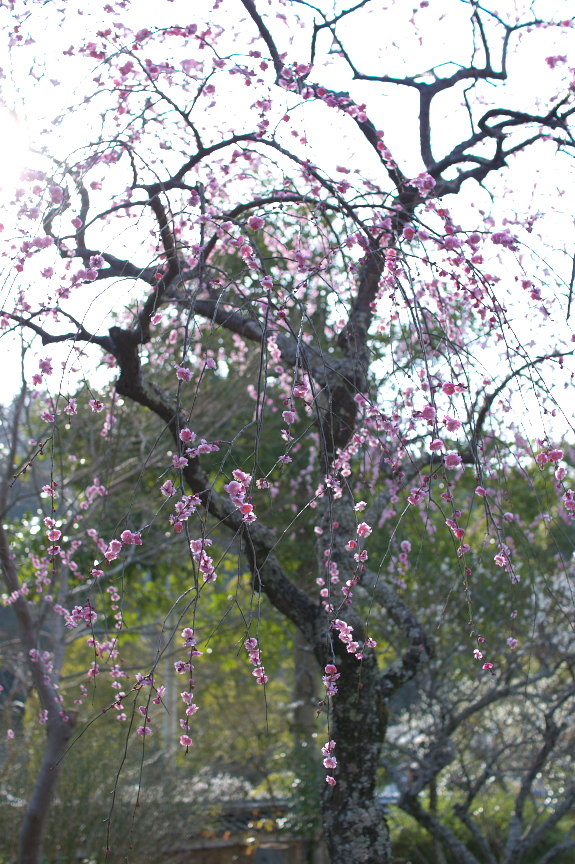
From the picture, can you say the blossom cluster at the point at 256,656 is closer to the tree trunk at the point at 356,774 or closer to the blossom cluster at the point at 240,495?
the blossom cluster at the point at 240,495

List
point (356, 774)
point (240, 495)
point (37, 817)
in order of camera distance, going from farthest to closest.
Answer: point (37, 817)
point (356, 774)
point (240, 495)

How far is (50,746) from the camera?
437 centimetres

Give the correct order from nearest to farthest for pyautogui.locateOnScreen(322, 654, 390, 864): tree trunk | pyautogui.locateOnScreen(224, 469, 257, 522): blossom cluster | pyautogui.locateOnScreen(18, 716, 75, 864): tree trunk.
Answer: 1. pyautogui.locateOnScreen(224, 469, 257, 522): blossom cluster
2. pyautogui.locateOnScreen(322, 654, 390, 864): tree trunk
3. pyautogui.locateOnScreen(18, 716, 75, 864): tree trunk

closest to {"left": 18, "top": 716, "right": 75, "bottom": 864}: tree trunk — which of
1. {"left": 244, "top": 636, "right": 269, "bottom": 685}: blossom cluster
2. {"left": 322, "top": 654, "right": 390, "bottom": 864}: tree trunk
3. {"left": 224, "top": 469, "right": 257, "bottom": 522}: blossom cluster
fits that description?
{"left": 322, "top": 654, "right": 390, "bottom": 864}: tree trunk

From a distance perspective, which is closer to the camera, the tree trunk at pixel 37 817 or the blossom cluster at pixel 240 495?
the blossom cluster at pixel 240 495

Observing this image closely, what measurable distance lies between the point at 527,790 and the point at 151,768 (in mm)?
3316

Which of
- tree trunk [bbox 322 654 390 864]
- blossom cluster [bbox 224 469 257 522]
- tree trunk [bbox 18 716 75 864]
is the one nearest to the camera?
blossom cluster [bbox 224 469 257 522]

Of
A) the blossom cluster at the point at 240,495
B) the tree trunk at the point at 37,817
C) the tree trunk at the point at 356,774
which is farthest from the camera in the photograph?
the tree trunk at the point at 37,817

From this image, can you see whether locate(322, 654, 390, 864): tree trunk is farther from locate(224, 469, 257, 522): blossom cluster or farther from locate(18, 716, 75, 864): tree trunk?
locate(18, 716, 75, 864): tree trunk

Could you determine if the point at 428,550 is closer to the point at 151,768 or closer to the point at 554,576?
the point at 554,576

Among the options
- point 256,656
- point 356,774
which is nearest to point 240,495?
point 256,656

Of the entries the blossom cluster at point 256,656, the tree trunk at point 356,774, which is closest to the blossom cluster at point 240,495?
the blossom cluster at point 256,656

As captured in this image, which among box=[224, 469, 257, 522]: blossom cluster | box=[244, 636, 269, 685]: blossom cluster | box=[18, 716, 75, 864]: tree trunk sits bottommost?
box=[18, 716, 75, 864]: tree trunk

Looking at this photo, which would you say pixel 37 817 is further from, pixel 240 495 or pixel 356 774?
pixel 240 495
